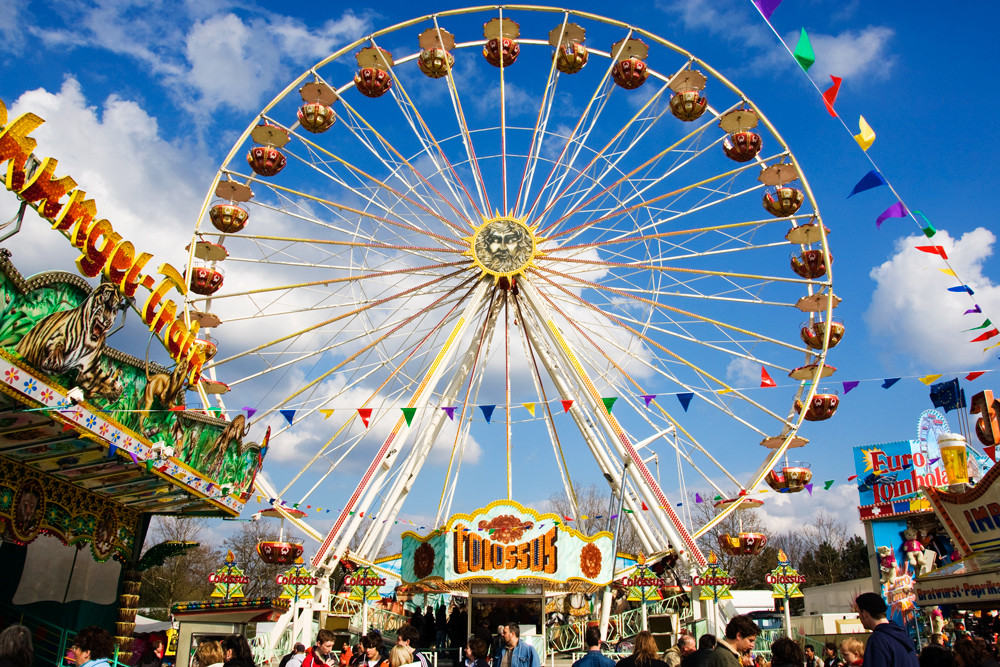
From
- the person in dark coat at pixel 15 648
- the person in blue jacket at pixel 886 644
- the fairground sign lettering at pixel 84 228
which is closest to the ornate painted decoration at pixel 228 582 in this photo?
the fairground sign lettering at pixel 84 228

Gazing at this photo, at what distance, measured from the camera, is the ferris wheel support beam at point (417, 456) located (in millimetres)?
16500

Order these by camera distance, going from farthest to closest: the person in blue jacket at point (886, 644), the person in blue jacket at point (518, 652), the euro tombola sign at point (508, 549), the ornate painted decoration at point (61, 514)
Result: the euro tombola sign at point (508, 549), the ornate painted decoration at point (61, 514), the person in blue jacket at point (518, 652), the person in blue jacket at point (886, 644)

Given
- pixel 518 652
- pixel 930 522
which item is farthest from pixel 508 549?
pixel 930 522

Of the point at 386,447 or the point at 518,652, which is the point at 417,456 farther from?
the point at 518,652

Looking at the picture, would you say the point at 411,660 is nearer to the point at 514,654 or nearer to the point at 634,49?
the point at 514,654

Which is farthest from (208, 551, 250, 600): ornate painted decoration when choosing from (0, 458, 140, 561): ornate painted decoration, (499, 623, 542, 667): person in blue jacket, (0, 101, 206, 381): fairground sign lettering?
(499, 623, 542, 667): person in blue jacket

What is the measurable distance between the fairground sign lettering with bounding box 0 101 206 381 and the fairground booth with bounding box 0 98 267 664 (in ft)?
0.05

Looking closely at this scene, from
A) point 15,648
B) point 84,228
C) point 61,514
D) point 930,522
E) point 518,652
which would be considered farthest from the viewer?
point 930,522

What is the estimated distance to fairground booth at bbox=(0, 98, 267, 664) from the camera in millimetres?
7953

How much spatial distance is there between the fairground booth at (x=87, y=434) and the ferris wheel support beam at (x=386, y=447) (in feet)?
7.72

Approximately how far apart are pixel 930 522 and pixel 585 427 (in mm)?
20105

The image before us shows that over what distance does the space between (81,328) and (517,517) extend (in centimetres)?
1053

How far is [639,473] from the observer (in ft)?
52.4

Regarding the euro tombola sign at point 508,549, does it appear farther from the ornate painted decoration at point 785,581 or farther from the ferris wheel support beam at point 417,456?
the ornate painted decoration at point 785,581
